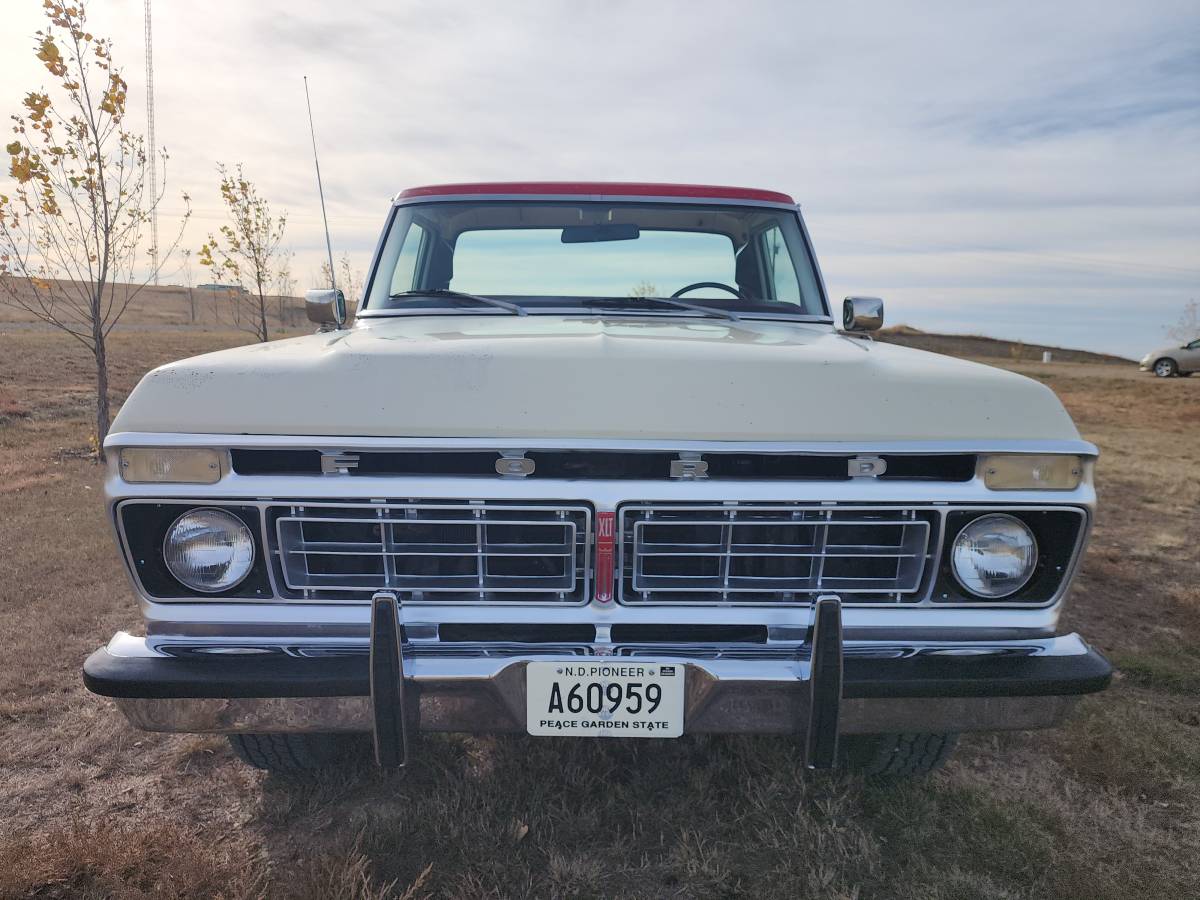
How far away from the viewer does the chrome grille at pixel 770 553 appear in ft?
6.70

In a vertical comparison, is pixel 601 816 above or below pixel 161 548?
below

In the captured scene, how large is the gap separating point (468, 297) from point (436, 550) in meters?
1.34

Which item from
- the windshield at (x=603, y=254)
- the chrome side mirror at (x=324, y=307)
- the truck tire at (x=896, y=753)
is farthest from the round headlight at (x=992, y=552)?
the chrome side mirror at (x=324, y=307)

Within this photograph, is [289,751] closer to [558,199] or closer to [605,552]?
[605,552]

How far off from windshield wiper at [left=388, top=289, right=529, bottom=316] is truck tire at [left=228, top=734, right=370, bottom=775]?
156 cm

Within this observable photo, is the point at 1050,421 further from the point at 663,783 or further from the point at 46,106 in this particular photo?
the point at 46,106

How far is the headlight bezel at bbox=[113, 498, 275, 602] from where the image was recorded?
2.02 m

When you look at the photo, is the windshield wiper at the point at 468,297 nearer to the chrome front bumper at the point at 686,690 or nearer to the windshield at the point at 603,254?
the windshield at the point at 603,254

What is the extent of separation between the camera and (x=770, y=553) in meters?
2.08

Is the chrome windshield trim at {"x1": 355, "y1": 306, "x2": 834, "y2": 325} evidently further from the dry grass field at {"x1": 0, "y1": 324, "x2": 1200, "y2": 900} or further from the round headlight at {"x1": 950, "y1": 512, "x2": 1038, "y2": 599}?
the dry grass field at {"x1": 0, "y1": 324, "x2": 1200, "y2": 900}

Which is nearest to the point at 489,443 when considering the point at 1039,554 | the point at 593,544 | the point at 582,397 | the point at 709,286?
the point at 582,397

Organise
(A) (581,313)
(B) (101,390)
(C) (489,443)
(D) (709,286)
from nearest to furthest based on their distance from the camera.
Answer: (C) (489,443)
(A) (581,313)
(D) (709,286)
(B) (101,390)

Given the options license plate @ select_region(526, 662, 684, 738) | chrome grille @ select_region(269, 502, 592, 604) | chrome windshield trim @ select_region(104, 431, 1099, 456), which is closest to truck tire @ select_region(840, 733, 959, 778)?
license plate @ select_region(526, 662, 684, 738)

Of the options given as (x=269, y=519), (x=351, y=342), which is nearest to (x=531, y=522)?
(x=269, y=519)
